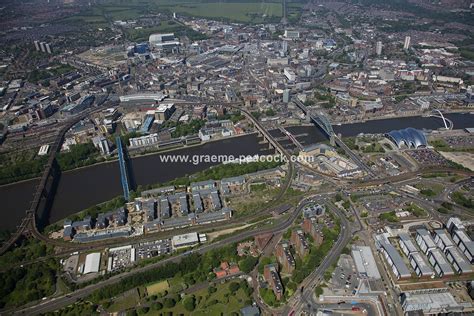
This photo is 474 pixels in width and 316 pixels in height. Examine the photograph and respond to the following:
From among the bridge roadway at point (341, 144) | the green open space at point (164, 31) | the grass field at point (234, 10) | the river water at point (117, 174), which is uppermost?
the grass field at point (234, 10)

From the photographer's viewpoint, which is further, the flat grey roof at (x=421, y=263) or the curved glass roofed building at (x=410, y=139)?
the curved glass roofed building at (x=410, y=139)

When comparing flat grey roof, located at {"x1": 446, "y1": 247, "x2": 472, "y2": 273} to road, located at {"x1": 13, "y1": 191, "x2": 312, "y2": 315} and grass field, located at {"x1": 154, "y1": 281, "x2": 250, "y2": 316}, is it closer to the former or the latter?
road, located at {"x1": 13, "y1": 191, "x2": 312, "y2": 315}

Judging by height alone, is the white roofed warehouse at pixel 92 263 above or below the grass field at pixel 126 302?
above

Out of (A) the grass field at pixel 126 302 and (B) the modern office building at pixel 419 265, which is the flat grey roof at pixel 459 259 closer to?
(B) the modern office building at pixel 419 265

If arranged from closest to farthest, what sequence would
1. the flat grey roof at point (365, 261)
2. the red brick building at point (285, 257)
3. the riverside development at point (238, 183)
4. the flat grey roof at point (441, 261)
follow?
1. the riverside development at point (238, 183)
2. the flat grey roof at point (441, 261)
3. the flat grey roof at point (365, 261)
4. the red brick building at point (285, 257)

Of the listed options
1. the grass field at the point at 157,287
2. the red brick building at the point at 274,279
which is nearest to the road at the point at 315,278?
the red brick building at the point at 274,279

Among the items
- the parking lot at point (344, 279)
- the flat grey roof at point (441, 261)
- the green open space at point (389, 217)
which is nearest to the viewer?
the parking lot at point (344, 279)

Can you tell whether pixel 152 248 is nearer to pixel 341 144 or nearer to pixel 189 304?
pixel 189 304

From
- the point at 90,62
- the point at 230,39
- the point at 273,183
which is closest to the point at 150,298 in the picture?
the point at 273,183

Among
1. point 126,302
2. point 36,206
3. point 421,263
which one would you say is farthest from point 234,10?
point 126,302
